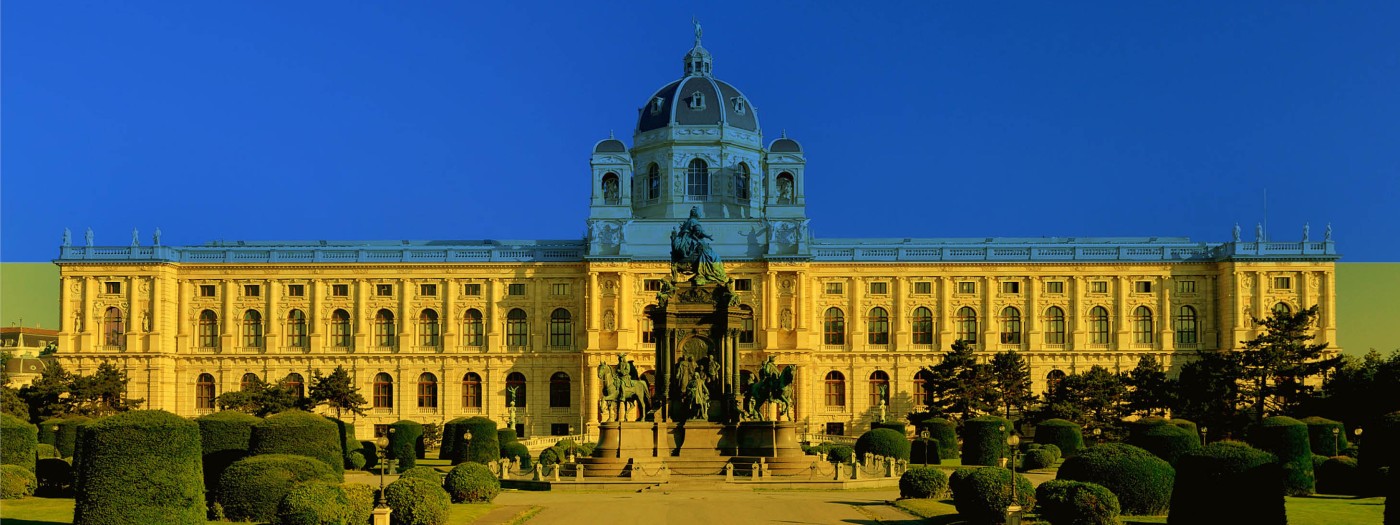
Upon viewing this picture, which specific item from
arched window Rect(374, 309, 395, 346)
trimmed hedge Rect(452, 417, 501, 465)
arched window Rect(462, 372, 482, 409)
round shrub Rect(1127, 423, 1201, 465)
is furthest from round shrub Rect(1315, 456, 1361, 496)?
arched window Rect(374, 309, 395, 346)

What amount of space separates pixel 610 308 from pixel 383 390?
14.7 meters

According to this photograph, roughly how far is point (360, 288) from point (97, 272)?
602 inches

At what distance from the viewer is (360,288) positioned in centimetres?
10000

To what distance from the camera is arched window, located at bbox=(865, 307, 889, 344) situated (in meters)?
99.1

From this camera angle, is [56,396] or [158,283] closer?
[56,396]

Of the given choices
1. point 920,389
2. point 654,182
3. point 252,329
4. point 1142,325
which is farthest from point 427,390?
point 1142,325

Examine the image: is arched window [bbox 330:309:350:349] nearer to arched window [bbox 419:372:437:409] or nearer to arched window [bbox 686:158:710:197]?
arched window [bbox 419:372:437:409]

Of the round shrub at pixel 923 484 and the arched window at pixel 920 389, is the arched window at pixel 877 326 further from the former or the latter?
the round shrub at pixel 923 484

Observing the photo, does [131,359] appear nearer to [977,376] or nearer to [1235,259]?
[977,376]

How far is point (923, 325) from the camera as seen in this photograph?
98875mm

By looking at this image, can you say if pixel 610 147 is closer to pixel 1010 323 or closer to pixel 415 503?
pixel 1010 323

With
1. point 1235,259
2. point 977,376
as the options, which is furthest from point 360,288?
Answer: point 1235,259

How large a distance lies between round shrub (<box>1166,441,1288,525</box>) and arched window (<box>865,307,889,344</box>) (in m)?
67.3

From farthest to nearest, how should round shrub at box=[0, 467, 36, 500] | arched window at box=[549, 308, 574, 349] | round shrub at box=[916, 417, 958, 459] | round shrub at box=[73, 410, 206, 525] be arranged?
arched window at box=[549, 308, 574, 349] → round shrub at box=[916, 417, 958, 459] → round shrub at box=[0, 467, 36, 500] → round shrub at box=[73, 410, 206, 525]
